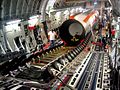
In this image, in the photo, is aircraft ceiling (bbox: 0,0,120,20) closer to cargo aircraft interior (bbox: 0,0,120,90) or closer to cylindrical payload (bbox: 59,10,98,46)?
cargo aircraft interior (bbox: 0,0,120,90)

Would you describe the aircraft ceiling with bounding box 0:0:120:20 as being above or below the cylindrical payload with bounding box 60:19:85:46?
above

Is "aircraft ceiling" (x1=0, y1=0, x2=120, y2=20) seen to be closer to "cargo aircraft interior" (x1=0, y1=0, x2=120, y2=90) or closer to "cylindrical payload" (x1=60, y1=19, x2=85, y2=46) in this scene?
"cargo aircraft interior" (x1=0, y1=0, x2=120, y2=90)

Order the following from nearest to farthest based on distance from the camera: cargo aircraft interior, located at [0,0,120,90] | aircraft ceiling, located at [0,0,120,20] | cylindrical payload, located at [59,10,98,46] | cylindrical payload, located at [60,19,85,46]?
cargo aircraft interior, located at [0,0,120,90] → aircraft ceiling, located at [0,0,120,20] → cylindrical payload, located at [59,10,98,46] → cylindrical payload, located at [60,19,85,46]

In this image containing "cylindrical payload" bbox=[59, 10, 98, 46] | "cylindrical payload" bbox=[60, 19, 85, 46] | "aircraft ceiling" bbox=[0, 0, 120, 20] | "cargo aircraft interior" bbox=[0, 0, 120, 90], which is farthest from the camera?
"cylindrical payload" bbox=[60, 19, 85, 46]

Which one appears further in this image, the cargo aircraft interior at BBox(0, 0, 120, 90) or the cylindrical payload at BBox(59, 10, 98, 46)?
the cylindrical payload at BBox(59, 10, 98, 46)

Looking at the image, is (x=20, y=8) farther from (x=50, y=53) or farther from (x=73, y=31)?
(x=50, y=53)

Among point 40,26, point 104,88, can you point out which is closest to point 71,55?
point 104,88

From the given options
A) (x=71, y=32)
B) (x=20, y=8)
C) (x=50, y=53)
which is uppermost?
(x=20, y=8)

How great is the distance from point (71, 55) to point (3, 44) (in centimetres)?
421

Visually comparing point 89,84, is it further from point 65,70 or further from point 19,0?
point 19,0

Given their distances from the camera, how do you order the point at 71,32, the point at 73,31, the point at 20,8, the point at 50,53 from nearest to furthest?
the point at 50,53, the point at 71,32, the point at 73,31, the point at 20,8

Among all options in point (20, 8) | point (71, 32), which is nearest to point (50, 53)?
point (71, 32)

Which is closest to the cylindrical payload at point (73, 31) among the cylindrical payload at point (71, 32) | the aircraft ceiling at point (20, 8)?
the cylindrical payload at point (71, 32)

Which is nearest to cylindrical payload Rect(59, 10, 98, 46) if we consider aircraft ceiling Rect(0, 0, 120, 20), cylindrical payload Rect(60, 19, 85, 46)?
cylindrical payload Rect(60, 19, 85, 46)
